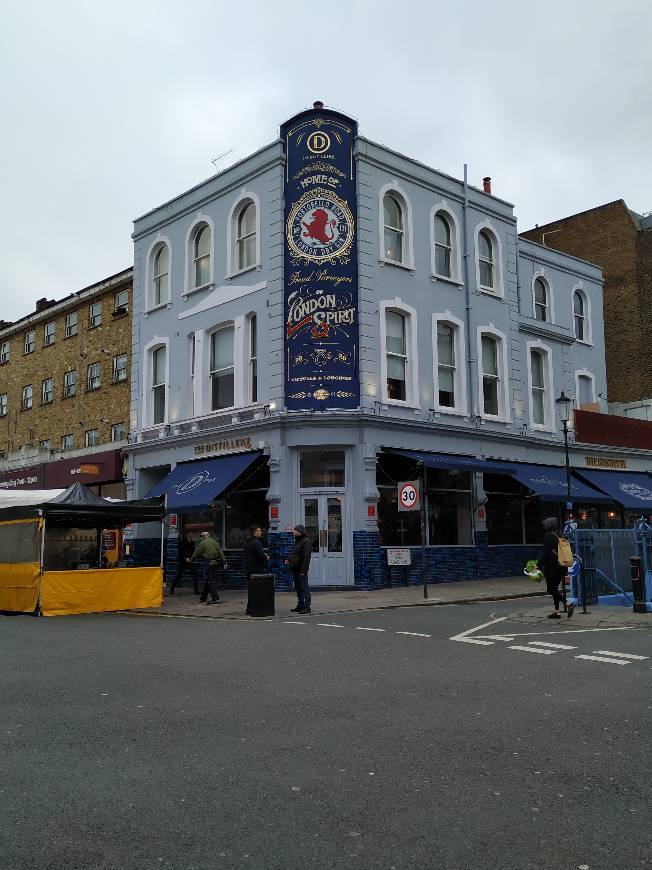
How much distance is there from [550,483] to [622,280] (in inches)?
604

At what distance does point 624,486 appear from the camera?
2888 cm

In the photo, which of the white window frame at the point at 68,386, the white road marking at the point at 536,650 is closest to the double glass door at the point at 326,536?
the white road marking at the point at 536,650

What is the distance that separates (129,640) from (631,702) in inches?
294

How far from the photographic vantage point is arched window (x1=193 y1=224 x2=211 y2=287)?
2586cm

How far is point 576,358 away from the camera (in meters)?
30.4

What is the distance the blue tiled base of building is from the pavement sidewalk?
0.44 m

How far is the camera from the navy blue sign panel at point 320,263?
21.8 m

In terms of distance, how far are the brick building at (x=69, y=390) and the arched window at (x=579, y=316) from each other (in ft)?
57.6

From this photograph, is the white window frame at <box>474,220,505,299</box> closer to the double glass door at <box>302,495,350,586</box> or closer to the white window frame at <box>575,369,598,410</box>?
the white window frame at <box>575,369,598,410</box>

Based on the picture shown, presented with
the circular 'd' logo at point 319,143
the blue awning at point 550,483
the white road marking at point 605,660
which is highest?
the circular 'd' logo at point 319,143

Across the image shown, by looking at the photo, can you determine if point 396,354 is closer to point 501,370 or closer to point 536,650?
point 501,370

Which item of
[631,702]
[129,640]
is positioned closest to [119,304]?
[129,640]

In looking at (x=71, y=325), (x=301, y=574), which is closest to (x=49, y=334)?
(x=71, y=325)

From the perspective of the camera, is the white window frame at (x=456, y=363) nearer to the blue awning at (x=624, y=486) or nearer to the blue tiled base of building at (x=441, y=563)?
the blue tiled base of building at (x=441, y=563)
